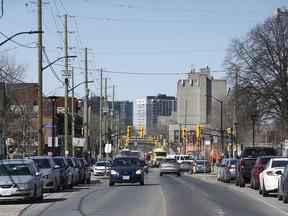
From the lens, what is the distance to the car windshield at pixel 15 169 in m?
25.7

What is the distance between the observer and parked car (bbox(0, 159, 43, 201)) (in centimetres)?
2467

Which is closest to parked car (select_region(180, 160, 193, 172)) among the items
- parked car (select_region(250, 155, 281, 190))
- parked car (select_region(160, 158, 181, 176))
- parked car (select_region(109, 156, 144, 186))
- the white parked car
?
parked car (select_region(160, 158, 181, 176))

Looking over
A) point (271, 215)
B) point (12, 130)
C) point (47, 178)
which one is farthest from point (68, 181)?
point (12, 130)

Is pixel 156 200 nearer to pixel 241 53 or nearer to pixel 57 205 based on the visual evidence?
pixel 57 205

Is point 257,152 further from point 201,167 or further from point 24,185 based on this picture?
point 201,167

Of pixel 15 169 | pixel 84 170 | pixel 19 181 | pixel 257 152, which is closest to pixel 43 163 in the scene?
pixel 15 169

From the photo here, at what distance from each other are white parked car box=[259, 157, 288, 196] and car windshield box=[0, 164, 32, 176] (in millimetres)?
9376

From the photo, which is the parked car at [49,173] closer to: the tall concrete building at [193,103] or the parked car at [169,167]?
the parked car at [169,167]

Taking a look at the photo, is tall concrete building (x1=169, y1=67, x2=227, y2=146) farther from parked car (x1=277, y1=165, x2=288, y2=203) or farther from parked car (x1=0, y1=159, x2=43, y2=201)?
parked car (x1=277, y1=165, x2=288, y2=203)

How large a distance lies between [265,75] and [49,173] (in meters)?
37.8

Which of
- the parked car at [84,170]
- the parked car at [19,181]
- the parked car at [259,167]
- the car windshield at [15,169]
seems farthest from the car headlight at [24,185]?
the parked car at [84,170]

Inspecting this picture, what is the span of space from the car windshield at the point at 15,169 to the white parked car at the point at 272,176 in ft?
30.8

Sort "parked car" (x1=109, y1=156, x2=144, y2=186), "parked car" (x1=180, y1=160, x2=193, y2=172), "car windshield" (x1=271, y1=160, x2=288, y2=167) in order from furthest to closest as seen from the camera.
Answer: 1. "parked car" (x1=180, y1=160, x2=193, y2=172)
2. "parked car" (x1=109, y1=156, x2=144, y2=186)
3. "car windshield" (x1=271, y1=160, x2=288, y2=167)

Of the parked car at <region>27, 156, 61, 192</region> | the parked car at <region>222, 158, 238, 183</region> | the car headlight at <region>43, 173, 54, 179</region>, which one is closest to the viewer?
the car headlight at <region>43, 173, 54, 179</region>
